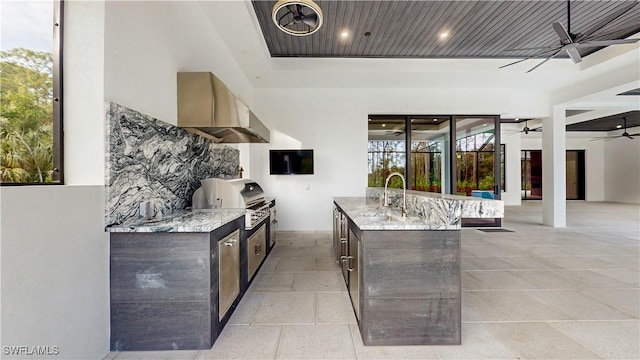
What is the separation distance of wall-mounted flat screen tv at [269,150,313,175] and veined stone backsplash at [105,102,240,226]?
2.48 meters

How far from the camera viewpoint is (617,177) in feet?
38.3

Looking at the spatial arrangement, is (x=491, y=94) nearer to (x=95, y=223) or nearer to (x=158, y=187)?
(x=158, y=187)

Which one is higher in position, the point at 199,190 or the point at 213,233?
the point at 199,190

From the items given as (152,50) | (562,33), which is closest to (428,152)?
(562,33)

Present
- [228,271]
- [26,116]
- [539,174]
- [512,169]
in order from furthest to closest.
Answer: [539,174], [512,169], [228,271], [26,116]

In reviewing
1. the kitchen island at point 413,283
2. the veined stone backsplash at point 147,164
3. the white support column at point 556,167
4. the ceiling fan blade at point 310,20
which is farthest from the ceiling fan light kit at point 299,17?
the white support column at point 556,167

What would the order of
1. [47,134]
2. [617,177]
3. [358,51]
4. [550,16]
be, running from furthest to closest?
[617,177] < [358,51] < [550,16] < [47,134]

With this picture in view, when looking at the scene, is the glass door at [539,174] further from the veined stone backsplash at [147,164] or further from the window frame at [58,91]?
A: the window frame at [58,91]

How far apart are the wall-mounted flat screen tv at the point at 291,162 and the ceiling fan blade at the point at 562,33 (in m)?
4.30

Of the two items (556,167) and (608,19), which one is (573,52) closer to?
(608,19)

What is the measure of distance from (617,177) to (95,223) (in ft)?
59.7

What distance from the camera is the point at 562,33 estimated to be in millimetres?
3238

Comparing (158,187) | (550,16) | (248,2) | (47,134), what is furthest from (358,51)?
(47,134)

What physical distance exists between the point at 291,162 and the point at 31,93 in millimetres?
4416
